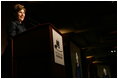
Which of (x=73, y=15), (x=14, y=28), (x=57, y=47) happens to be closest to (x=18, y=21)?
(x=14, y=28)

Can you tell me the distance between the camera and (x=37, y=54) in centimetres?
170

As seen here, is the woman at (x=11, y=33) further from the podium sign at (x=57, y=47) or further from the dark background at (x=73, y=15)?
the dark background at (x=73, y=15)

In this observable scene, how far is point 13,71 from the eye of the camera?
1805 mm

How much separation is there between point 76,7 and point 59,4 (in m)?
0.51

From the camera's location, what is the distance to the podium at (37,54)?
5.40 ft

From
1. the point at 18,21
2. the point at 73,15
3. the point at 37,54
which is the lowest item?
the point at 37,54

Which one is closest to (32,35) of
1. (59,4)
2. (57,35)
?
(57,35)

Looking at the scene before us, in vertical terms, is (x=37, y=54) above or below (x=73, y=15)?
below

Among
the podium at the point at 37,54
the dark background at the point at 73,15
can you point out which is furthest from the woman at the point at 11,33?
the dark background at the point at 73,15

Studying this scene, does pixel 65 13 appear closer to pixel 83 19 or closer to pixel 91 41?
pixel 83 19

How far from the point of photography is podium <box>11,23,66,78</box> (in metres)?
1.64

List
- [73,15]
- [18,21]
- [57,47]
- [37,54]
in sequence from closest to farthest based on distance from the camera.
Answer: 1. [37,54]
2. [57,47]
3. [18,21]
4. [73,15]

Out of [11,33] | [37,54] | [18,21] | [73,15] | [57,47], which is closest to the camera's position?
[37,54]

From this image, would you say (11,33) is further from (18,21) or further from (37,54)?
(37,54)
